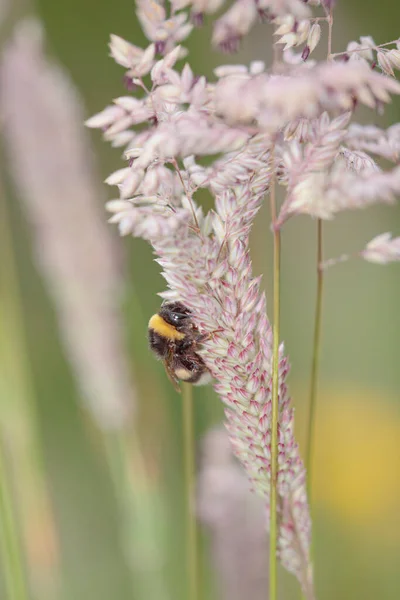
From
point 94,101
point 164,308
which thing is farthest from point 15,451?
point 94,101

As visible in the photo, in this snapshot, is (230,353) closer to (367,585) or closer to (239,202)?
(239,202)

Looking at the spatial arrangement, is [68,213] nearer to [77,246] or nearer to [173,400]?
[77,246]

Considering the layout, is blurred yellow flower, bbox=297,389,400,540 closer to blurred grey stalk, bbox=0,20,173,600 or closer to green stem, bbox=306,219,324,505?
blurred grey stalk, bbox=0,20,173,600

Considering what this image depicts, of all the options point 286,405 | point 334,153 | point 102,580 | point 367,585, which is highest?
point 334,153

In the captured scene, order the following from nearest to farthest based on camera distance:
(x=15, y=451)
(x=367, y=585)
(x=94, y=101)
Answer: (x=15, y=451) → (x=367, y=585) → (x=94, y=101)

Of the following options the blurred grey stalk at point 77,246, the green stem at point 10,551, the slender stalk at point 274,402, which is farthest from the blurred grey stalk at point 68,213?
the slender stalk at point 274,402

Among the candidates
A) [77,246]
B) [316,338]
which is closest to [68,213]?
[77,246]
